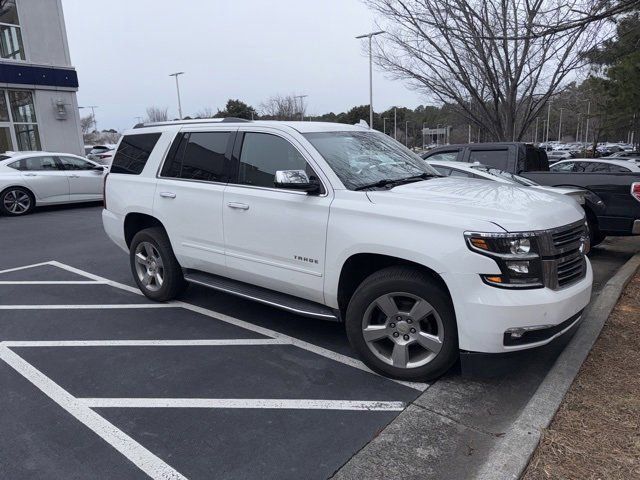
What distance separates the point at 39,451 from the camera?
9.68ft

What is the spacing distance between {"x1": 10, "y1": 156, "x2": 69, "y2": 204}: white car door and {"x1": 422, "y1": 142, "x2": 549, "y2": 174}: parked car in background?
9.49 m

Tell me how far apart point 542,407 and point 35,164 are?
524 inches

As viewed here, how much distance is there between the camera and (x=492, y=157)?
8875 millimetres

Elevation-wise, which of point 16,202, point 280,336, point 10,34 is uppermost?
point 10,34

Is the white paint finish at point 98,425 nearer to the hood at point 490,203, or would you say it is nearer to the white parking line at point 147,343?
the white parking line at point 147,343

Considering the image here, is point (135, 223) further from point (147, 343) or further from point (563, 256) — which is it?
point (563, 256)

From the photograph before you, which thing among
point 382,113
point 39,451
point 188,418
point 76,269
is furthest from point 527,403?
point 382,113

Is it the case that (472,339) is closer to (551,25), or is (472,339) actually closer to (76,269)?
(551,25)

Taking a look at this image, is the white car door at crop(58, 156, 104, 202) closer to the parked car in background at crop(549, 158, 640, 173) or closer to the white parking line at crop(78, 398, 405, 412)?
the white parking line at crop(78, 398, 405, 412)

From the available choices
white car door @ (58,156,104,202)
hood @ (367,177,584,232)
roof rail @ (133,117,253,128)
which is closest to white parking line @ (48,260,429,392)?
hood @ (367,177,584,232)

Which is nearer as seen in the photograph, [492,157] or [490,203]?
[490,203]

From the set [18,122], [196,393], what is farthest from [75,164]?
[196,393]

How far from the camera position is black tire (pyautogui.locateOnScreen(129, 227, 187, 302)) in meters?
5.27

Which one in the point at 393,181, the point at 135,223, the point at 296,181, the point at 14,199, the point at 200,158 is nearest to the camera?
the point at 296,181
